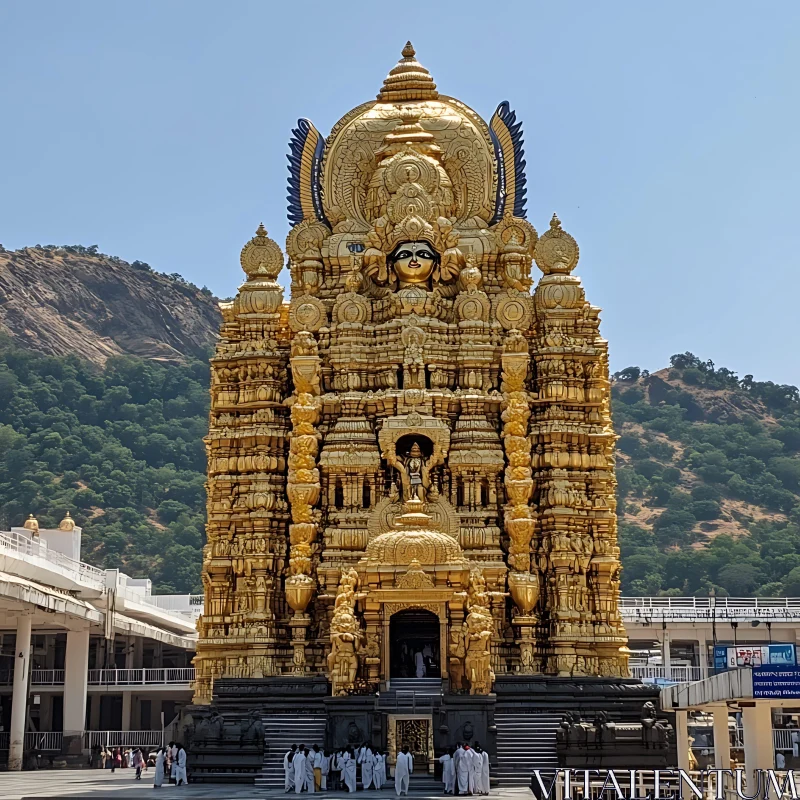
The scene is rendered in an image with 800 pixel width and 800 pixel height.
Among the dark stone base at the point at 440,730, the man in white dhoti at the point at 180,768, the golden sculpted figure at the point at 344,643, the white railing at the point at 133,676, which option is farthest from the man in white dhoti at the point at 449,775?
the white railing at the point at 133,676

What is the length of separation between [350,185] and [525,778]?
21246 mm

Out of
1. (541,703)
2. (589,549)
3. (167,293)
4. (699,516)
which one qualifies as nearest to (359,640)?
(541,703)

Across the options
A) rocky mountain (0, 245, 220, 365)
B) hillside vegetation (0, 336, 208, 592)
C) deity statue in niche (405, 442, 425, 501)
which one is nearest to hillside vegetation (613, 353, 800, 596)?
hillside vegetation (0, 336, 208, 592)

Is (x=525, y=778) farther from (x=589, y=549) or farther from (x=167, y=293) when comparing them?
(x=167, y=293)

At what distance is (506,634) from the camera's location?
1805 inches

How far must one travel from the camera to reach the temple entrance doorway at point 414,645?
44.2 metres

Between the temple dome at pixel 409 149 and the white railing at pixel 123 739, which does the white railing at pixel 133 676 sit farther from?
the temple dome at pixel 409 149

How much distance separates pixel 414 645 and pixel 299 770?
8.71m

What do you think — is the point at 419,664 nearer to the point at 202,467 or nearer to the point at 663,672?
the point at 663,672

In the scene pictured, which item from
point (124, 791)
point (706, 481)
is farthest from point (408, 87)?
point (706, 481)

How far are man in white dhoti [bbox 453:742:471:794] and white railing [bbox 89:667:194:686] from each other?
28157 mm

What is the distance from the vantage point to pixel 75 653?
58406 millimetres

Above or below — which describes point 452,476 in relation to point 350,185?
below

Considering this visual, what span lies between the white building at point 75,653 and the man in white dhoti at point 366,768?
1362 centimetres
